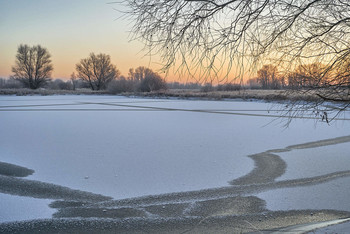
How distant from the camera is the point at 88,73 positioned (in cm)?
5953

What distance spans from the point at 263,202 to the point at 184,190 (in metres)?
1.24

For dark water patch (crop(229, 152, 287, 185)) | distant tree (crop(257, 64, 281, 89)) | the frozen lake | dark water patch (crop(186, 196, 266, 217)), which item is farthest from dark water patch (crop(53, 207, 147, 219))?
distant tree (crop(257, 64, 281, 89))

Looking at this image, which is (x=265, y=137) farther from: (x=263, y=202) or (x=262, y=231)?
(x=262, y=231)

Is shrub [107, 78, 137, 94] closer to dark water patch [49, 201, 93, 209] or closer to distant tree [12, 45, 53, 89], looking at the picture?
distant tree [12, 45, 53, 89]

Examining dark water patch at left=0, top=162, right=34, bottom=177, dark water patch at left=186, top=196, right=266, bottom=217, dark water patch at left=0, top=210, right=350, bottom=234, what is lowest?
dark water patch at left=0, top=210, right=350, bottom=234

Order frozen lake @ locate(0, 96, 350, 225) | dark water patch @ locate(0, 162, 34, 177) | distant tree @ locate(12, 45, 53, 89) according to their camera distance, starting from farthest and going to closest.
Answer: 1. distant tree @ locate(12, 45, 53, 89)
2. dark water patch @ locate(0, 162, 34, 177)
3. frozen lake @ locate(0, 96, 350, 225)

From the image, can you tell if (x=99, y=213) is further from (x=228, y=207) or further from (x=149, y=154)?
(x=149, y=154)

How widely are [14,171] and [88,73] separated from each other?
56.0 metres

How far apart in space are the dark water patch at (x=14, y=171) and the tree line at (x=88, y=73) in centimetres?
3166

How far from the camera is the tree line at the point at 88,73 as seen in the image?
42781 millimetres

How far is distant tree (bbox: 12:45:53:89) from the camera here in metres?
52.2

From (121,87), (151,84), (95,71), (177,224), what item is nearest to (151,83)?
(151,84)

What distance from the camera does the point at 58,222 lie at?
3.98 metres

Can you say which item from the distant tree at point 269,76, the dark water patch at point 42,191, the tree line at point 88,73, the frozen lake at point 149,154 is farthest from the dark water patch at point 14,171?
the tree line at point 88,73
